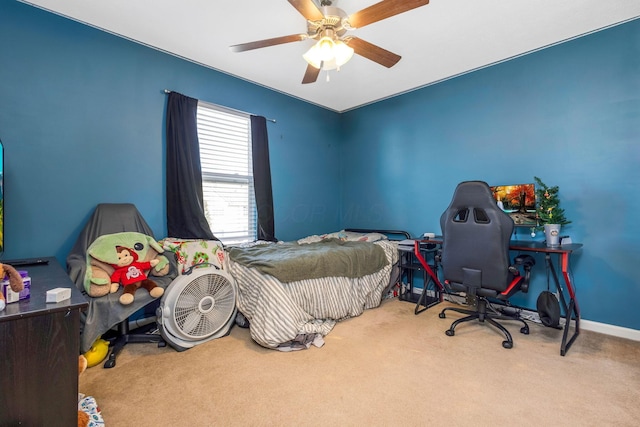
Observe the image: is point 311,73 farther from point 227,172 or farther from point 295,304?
point 295,304

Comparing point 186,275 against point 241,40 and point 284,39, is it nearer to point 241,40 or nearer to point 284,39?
point 284,39

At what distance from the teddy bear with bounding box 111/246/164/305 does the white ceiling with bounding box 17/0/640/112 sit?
1852mm

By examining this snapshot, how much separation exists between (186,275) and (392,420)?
5.33 feet

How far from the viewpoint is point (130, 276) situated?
200 cm

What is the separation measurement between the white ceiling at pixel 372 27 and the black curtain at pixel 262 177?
0.61m

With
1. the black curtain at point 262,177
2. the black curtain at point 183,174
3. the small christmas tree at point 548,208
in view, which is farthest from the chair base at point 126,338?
the small christmas tree at point 548,208

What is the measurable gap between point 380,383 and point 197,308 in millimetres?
1398

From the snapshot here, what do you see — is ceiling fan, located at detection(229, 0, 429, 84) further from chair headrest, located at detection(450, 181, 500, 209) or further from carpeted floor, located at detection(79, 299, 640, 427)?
carpeted floor, located at detection(79, 299, 640, 427)

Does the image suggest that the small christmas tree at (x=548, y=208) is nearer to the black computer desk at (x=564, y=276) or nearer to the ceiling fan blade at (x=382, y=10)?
the black computer desk at (x=564, y=276)

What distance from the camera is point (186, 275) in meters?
2.15

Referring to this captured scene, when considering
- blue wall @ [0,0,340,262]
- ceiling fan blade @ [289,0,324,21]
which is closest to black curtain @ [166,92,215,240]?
blue wall @ [0,0,340,262]

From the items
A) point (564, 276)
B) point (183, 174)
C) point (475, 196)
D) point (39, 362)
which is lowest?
point (564, 276)

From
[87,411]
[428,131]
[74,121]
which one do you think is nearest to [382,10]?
[428,131]

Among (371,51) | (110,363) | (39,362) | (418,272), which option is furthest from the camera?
(418,272)
